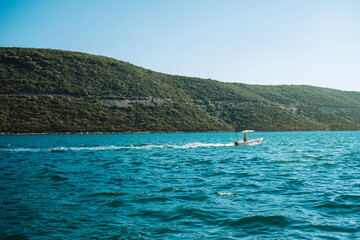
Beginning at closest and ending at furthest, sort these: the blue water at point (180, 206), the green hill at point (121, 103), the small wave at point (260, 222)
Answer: the blue water at point (180, 206) < the small wave at point (260, 222) < the green hill at point (121, 103)

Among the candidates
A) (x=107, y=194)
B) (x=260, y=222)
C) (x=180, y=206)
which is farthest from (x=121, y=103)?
(x=260, y=222)

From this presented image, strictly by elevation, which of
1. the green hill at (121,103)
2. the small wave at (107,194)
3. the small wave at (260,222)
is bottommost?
the small wave at (260,222)

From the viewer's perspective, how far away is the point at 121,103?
459ft

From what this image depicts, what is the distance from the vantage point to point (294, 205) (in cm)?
1158

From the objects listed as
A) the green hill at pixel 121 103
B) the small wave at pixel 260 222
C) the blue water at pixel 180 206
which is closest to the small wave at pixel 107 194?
the blue water at pixel 180 206

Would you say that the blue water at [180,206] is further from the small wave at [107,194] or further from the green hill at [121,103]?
the green hill at [121,103]

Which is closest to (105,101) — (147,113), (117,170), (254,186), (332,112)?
(147,113)

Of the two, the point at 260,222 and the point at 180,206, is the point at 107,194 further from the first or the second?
the point at 260,222

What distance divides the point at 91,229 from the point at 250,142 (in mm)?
45182

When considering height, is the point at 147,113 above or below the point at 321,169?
above

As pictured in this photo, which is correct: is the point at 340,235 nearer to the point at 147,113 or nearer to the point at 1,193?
the point at 1,193

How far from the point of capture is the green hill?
4377 inches

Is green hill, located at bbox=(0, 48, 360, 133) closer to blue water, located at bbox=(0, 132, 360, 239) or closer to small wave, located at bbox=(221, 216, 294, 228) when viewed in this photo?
blue water, located at bbox=(0, 132, 360, 239)

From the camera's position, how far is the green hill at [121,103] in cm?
11118
